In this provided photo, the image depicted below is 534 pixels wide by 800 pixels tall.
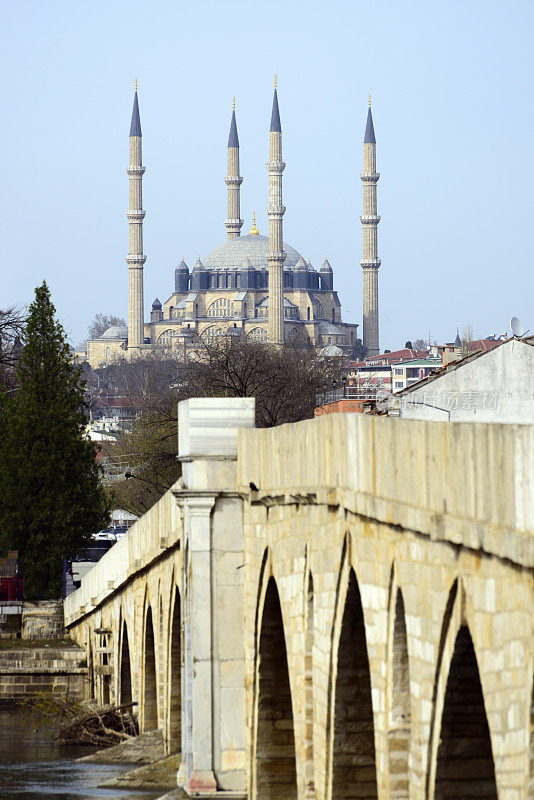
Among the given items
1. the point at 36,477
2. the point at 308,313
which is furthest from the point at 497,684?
the point at 308,313

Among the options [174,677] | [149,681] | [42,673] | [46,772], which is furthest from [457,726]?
[42,673]

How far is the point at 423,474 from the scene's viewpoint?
723 centimetres

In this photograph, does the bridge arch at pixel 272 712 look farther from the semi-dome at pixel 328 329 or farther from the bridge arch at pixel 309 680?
the semi-dome at pixel 328 329

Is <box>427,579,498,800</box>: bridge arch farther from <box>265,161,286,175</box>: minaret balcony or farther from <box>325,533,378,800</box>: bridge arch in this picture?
<box>265,161,286,175</box>: minaret balcony

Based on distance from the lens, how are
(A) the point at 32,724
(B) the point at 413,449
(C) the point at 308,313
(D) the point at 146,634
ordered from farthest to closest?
1. (C) the point at 308,313
2. (A) the point at 32,724
3. (D) the point at 146,634
4. (B) the point at 413,449

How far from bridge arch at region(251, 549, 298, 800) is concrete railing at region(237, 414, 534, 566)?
46.6 inches

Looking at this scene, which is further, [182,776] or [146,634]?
[146,634]

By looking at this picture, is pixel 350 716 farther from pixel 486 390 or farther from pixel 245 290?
pixel 245 290

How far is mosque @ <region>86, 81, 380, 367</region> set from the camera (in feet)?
493

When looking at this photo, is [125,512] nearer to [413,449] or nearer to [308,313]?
[413,449]

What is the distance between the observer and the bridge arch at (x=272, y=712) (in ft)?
38.6

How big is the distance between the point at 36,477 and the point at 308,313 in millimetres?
136054

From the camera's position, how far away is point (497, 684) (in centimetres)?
598

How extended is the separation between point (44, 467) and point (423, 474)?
1097 inches
